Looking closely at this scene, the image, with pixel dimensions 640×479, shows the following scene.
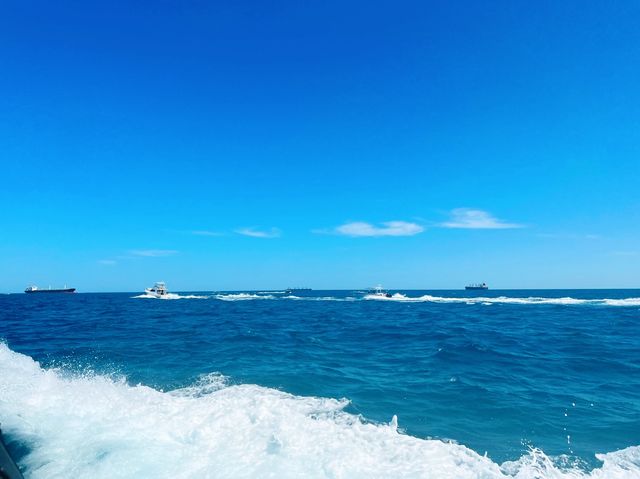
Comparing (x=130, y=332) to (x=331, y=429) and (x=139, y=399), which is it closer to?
(x=139, y=399)

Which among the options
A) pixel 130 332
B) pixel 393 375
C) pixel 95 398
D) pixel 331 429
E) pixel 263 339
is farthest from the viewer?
pixel 130 332

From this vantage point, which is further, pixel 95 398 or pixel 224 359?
pixel 224 359

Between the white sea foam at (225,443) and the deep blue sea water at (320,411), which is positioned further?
the deep blue sea water at (320,411)

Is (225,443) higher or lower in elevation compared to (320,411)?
higher

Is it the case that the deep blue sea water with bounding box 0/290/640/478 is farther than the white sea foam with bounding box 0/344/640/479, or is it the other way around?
the deep blue sea water with bounding box 0/290/640/478

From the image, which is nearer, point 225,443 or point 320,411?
point 225,443

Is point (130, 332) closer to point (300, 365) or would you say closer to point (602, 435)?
point (300, 365)

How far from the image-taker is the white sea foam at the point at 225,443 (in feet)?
20.8

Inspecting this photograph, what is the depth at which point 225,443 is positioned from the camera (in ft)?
23.8

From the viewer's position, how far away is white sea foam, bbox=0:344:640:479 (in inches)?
250

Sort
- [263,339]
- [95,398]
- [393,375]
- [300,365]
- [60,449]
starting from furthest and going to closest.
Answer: [263,339]
[300,365]
[393,375]
[95,398]
[60,449]

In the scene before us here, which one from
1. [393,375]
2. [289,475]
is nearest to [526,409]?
[393,375]

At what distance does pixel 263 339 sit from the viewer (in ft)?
71.7

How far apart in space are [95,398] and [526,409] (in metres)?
12.5
